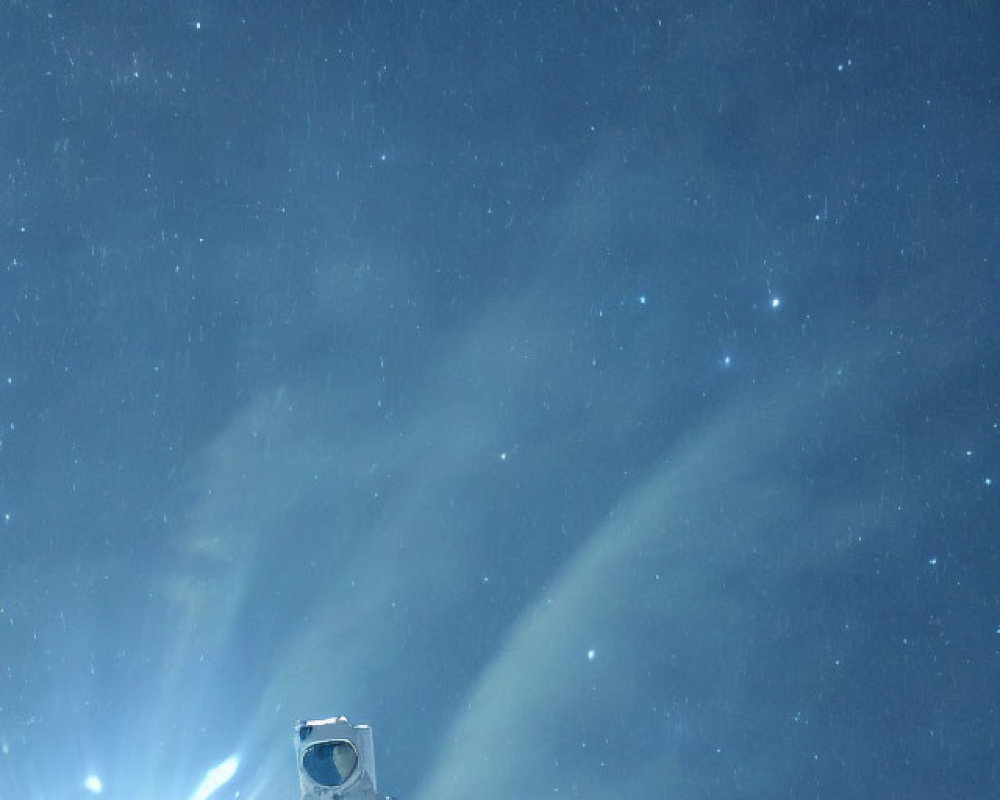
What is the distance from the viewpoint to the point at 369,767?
6.66m

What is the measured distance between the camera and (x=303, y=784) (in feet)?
21.7

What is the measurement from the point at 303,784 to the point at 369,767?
16.8 inches
